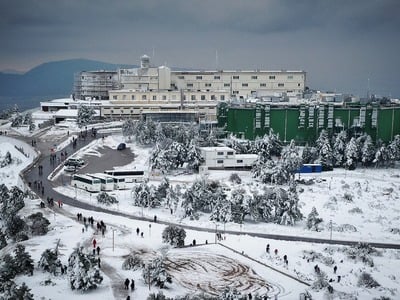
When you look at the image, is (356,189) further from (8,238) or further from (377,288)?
(8,238)

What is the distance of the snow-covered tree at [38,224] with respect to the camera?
2614 centimetres

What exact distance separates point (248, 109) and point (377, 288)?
114ft

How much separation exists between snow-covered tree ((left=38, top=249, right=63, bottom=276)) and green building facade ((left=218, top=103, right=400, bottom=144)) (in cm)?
3533

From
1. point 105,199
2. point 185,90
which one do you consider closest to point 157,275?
point 105,199

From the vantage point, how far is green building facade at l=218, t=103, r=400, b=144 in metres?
54.1

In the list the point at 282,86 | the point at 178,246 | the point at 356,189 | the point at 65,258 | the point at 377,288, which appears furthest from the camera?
the point at 282,86

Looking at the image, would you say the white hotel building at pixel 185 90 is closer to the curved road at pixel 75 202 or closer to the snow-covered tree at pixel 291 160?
the curved road at pixel 75 202

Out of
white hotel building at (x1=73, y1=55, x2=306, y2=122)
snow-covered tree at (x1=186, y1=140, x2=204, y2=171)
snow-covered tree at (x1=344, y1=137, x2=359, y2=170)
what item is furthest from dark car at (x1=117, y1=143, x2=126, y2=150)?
snow-covered tree at (x1=344, y1=137, x2=359, y2=170)

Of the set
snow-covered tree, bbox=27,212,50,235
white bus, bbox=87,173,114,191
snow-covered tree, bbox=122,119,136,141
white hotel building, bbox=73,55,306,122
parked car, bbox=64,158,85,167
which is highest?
white hotel building, bbox=73,55,306,122

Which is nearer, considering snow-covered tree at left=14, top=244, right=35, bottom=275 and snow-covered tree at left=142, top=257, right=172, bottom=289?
snow-covered tree at left=142, top=257, right=172, bottom=289

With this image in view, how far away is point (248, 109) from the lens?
54.9 meters

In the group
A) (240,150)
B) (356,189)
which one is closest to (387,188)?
(356,189)

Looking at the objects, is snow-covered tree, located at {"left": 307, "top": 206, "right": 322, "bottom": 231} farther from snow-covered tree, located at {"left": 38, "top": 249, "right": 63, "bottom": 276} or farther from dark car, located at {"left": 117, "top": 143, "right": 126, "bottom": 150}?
dark car, located at {"left": 117, "top": 143, "right": 126, "bottom": 150}

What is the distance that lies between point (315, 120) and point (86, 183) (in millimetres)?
26747
